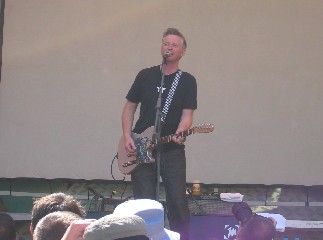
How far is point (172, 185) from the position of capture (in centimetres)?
470

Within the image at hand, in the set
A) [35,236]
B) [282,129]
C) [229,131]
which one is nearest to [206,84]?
[229,131]

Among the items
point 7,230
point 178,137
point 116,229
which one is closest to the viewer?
point 116,229

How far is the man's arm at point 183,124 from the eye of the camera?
181 inches

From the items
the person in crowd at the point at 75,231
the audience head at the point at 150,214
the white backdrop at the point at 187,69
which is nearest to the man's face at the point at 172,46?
the audience head at the point at 150,214

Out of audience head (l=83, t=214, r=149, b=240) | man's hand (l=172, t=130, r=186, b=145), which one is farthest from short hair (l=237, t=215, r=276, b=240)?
man's hand (l=172, t=130, r=186, b=145)

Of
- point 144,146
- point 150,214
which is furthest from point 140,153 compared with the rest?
point 150,214

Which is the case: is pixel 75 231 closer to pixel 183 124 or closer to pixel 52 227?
pixel 52 227

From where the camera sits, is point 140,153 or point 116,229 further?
point 140,153

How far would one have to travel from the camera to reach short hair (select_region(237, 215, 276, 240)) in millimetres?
2512

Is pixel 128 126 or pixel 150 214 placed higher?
pixel 128 126

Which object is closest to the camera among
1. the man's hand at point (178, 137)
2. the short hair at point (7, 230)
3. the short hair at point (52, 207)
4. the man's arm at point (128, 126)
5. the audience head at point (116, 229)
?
the audience head at point (116, 229)

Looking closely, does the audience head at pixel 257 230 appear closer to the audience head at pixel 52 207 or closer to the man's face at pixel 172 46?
the audience head at pixel 52 207

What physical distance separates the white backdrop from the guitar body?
2203 mm

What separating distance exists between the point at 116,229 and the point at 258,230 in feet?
2.79
